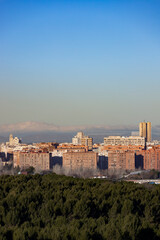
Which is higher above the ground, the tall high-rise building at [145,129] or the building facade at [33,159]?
the tall high-rise building at [145,129]

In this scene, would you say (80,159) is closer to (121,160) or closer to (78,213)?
(121,160)

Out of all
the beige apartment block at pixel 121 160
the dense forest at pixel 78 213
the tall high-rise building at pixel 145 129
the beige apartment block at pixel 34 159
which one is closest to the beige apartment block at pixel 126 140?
the tall high-rise building at pixel 145 129

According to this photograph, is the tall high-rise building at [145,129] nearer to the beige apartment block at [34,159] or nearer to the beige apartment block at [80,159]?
the beige apartment block at [80,159]

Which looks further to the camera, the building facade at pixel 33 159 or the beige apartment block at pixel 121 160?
the building facade at pixel 33 159

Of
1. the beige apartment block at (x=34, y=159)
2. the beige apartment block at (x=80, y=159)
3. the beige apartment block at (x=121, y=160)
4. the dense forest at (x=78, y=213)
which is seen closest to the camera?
the dense forest at (x=78, y=213)

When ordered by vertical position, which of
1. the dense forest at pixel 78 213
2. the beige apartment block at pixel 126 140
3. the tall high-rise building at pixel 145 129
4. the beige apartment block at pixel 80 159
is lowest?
the beige apartment block at pixel 80 159

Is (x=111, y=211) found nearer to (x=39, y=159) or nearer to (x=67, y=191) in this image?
(x=67, y=191)
